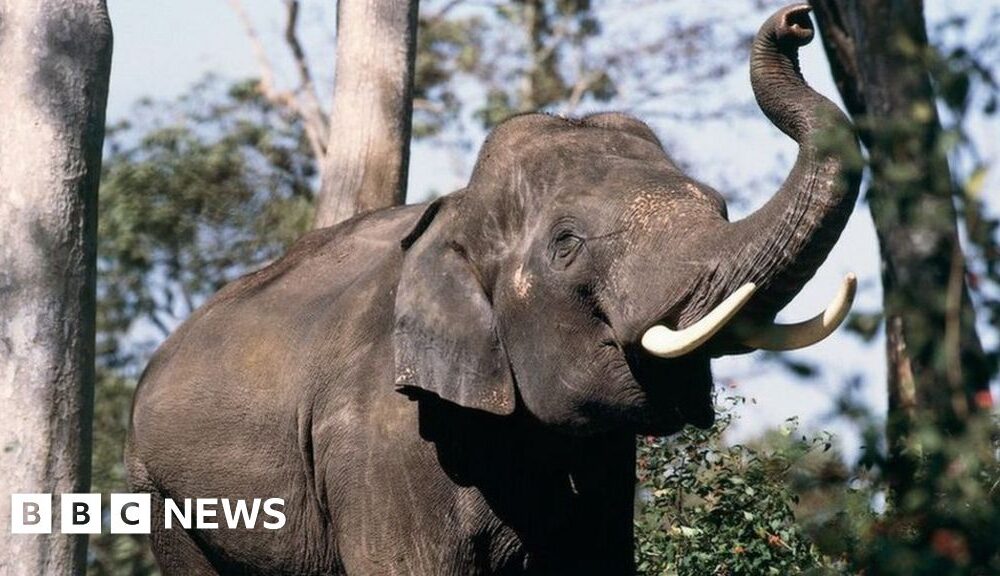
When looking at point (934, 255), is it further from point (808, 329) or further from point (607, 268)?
point (607, 268)

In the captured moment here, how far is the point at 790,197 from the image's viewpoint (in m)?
4.98

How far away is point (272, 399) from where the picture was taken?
21.5 ft

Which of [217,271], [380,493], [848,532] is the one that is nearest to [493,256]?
[380,493]

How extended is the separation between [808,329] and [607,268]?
2.17 feet

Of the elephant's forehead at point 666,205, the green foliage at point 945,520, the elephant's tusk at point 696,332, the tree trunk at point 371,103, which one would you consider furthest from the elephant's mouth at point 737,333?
the tree trunk at point 371,103

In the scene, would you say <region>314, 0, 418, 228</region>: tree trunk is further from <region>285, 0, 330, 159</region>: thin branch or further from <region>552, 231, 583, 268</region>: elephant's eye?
<region>285, 0, 330, 159</region>: thin branch

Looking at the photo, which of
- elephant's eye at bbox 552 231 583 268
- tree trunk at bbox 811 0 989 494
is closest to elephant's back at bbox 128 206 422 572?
elephant's eye at bbox 552 231 583 268

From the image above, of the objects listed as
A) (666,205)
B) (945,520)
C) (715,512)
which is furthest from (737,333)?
(715,512)

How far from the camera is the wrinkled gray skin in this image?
5121mm

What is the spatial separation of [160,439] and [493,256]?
5.90 ft

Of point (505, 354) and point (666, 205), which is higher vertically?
point (666, 205)

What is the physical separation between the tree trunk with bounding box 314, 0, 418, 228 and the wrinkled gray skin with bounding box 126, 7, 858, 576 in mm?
2110

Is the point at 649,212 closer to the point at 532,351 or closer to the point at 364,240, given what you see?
the point at 532,351

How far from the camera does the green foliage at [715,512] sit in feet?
23.7
